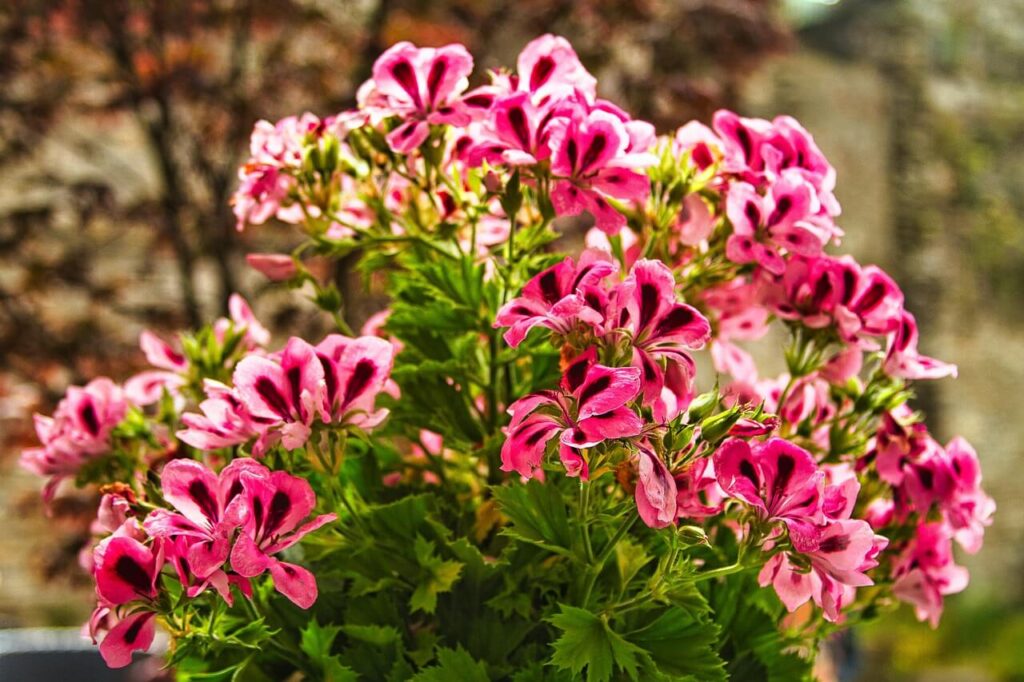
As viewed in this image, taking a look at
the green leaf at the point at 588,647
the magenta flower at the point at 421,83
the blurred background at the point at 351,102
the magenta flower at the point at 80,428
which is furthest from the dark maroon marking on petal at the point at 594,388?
the blurred background at the point at 351,102

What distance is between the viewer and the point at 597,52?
260 centimetres

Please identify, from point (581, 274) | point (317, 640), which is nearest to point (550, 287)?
point (581, 274)

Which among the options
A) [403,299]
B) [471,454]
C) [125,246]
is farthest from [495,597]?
[125,246]

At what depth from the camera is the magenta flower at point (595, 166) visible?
568 millimetres

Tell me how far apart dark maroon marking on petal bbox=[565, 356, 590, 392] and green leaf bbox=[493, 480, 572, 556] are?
63 millimetres

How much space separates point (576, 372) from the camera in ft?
1.62

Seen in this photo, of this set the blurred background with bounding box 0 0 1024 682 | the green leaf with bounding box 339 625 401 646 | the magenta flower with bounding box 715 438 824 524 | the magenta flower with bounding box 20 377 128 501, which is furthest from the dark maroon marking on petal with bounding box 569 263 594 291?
the blurred background with bounding box 0 0 1024 682

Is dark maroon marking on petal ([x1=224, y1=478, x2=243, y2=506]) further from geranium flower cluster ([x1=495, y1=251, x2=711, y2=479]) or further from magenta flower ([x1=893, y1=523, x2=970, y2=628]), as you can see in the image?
magenta flower ([x1=893, y1=523, x2=970, y2=628])

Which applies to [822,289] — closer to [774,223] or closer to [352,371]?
[774,223]

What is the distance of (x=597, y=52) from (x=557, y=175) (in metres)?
2.10

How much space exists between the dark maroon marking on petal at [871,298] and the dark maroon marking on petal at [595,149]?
180 mm

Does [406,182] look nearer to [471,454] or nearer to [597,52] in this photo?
[471,454]

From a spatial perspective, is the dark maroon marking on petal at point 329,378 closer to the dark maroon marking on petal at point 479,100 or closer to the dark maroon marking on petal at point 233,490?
the dark maroon marking on petal at point 233,490

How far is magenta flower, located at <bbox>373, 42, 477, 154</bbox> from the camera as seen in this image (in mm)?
621
